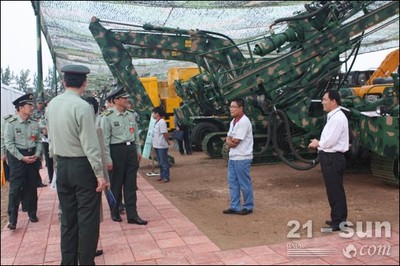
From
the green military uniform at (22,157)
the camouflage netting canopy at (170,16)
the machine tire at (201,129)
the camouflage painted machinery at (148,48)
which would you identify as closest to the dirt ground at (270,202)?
the green military uniform at (22,157)

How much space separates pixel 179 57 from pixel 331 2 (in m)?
3.99

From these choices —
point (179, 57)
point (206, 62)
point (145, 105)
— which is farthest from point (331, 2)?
point (145, 105)

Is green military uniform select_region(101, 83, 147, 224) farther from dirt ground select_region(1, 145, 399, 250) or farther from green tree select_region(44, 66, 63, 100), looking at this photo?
green tree select_region(44, 66, 63, 100)

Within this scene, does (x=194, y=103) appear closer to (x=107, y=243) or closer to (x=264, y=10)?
(x=264, y=10)

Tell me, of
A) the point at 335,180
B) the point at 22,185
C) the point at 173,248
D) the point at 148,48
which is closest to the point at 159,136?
the point at 148,48

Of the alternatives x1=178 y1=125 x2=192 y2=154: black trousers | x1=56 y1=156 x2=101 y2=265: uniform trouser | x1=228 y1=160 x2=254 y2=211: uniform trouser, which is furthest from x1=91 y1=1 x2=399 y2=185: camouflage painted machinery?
x1=56 y1=156 x2=101 y2=265: uniform trouser

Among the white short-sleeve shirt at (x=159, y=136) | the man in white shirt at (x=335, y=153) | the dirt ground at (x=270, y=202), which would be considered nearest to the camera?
the man in white shirt at (x=335, y=153)

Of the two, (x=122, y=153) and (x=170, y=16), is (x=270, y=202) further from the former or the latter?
(x=170, y=16)

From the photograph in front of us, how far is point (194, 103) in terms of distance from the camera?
12.7 m

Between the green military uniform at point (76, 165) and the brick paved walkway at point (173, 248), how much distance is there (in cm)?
48

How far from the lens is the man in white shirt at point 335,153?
484 centimetres

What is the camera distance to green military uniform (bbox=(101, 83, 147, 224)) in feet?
18.5

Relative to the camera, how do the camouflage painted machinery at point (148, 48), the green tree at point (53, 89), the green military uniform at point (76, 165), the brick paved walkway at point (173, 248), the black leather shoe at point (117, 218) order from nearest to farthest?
the green military uniform at point (76, 165)
the brick paved walkway at point (173, 248)
the black leather shoe at point (117, 218)
the camouflage painted machinery at point (148, 48)
the green tree at point (53, 89)

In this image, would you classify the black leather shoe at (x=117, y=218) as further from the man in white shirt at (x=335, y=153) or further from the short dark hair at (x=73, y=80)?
the man in white shirt at (x=335, y=153)
